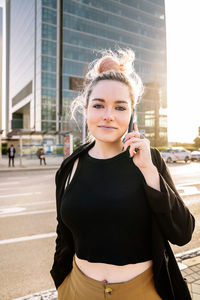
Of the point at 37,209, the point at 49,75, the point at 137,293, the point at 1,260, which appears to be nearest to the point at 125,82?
the point at 137,293

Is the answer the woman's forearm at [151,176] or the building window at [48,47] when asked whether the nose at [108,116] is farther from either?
the building window at [48,47]

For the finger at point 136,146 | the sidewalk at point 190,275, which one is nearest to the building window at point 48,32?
the sidewalk at point 190,275

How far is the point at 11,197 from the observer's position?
25.7 feet

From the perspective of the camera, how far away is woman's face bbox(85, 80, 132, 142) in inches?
52.3

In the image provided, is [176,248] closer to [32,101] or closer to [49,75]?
[49,75]

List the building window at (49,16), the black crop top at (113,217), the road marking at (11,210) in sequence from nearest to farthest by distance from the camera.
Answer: the black crop top at (113,217) < the road marking at (11,210) < the building window at (49,16)

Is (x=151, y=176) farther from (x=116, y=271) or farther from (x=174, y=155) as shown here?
(x=174, y=155)

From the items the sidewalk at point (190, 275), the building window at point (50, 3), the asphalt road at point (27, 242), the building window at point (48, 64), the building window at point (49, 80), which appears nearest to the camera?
the sidewalk at point (190, 275)

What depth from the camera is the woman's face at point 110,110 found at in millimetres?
1328

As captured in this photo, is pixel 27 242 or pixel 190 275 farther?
pixel 27 242

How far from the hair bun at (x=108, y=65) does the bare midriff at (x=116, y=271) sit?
118 centimetres

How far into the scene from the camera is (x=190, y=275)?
281cm

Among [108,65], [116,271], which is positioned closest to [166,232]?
[116,271]

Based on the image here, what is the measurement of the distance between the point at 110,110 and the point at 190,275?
8.27 ft
